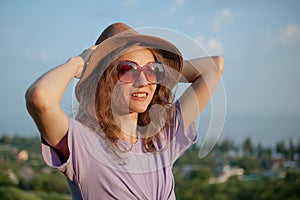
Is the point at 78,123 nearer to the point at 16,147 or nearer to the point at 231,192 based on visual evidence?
the point at 231,192

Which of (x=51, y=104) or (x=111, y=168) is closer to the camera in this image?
(x=51, y=104)

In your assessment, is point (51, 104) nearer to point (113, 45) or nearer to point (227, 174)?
point (113, 45)

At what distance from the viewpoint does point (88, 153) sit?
1.06 m

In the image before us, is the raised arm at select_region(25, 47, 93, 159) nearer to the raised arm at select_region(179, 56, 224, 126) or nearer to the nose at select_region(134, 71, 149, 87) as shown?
the nose at select_region(134, 71, 149, 87)

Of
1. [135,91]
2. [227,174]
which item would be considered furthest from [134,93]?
[227,174]

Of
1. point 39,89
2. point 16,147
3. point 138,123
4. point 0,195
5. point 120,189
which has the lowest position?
point 16,147

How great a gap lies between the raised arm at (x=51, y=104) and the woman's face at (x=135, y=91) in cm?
14

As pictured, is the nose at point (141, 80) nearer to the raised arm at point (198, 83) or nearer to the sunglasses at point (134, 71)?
the sunglasses at point (134, 71)

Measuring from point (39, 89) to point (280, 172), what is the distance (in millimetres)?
17247

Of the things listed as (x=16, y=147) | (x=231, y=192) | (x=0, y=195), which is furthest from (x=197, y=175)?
(x=16, y=147)

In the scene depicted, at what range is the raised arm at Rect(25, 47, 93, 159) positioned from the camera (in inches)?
36.6

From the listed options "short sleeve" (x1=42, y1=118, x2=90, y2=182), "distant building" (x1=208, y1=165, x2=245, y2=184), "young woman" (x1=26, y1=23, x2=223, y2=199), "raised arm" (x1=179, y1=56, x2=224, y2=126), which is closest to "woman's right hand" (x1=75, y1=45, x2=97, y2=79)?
"young woman" (x1=26, y1=23, x2=223, y2=199)

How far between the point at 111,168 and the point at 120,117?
0.14 meters

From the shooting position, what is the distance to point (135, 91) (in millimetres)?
1129
